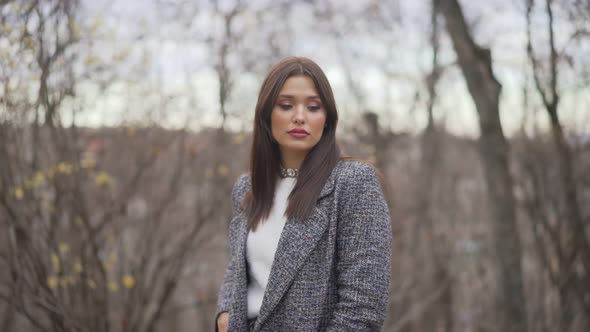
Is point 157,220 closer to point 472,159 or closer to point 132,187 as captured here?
point 132,187

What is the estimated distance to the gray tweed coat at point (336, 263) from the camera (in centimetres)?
167

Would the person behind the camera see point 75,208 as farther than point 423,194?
No

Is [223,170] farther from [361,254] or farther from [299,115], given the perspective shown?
[361,254]

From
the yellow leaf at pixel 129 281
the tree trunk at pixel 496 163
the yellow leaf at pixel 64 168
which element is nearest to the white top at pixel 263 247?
the yellow leaf at pixel 64 168

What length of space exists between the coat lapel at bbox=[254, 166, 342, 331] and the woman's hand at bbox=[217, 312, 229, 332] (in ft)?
0.88

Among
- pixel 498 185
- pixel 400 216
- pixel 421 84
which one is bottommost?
pixel 400 216

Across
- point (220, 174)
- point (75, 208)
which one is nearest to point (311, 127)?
point (75, 208)

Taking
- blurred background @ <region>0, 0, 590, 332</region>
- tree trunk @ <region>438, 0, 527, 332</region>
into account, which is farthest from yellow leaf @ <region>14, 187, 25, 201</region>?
tree trunk @ <region>438, 0, 527, 332</region>

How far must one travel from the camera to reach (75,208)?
3170 mm

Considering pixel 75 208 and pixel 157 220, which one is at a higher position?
pixel 75 208

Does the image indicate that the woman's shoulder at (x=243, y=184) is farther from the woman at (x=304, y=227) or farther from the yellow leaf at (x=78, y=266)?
the yellow leaf at (x=78, y=266)

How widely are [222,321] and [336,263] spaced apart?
58 centimetres

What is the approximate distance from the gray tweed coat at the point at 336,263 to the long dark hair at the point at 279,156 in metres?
0.05

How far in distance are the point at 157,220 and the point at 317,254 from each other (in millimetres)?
3119
